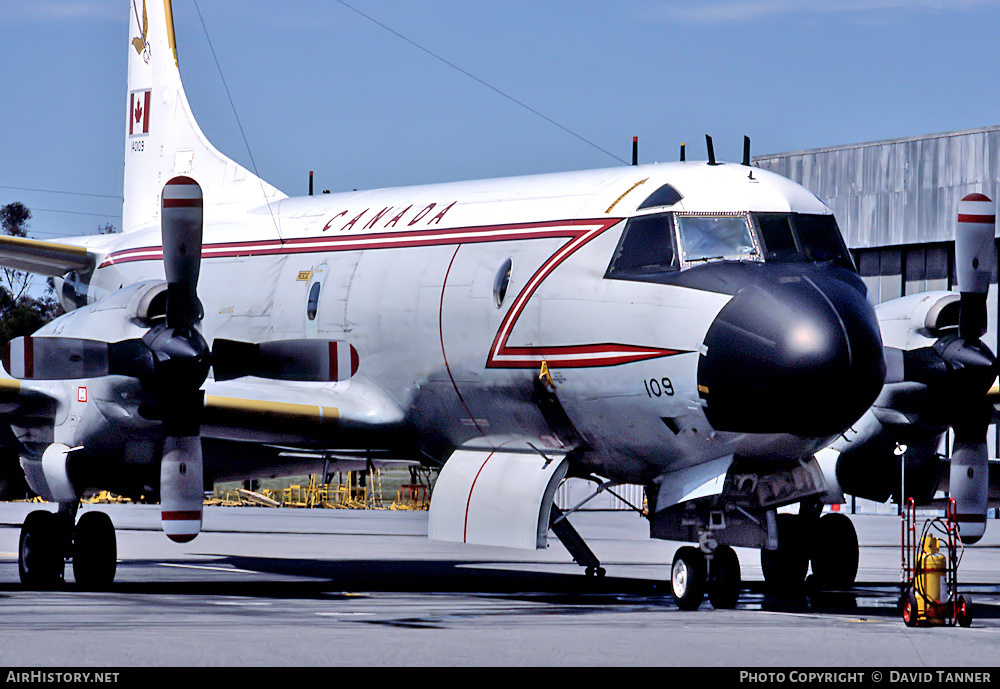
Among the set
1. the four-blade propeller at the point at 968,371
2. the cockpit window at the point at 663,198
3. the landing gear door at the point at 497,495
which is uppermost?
the cockpit window at the point at 663,198

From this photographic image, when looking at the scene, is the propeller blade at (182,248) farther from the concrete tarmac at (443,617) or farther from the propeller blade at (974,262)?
the propeller blade at (974,262)

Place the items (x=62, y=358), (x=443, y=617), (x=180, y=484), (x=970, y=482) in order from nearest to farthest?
(x=443, y=617), (x=62, y=358), (x=180, y=484), (x=970, y=482)

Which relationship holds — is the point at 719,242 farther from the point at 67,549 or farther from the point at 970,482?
the point at 67,549

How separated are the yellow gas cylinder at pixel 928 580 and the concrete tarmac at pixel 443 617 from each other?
0.31 m

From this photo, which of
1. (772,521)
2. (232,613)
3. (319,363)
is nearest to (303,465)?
(319,363)

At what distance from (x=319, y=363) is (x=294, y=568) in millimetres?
6726

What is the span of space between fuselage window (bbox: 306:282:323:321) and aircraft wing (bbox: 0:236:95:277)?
4.21 meters

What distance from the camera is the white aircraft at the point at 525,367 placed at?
539 inches

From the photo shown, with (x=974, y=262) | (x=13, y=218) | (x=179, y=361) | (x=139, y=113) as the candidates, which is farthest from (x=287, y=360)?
(x=13, y=218)

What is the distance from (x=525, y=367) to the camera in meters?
15.4

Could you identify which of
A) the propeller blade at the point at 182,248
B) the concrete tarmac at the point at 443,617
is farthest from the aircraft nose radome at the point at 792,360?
the propeller blade at the point at 182,248

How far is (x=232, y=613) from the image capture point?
540 inches

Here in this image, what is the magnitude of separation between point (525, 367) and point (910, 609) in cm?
459

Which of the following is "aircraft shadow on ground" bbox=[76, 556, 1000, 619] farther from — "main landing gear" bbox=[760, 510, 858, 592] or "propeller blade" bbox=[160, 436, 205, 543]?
"propeller blade" bbox=[160, 436, 205, 543]
